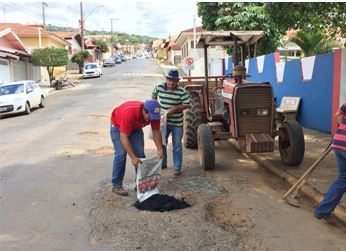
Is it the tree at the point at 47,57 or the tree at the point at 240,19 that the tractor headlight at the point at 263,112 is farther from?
the tree at the point at 47,57

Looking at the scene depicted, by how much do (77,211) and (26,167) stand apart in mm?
3034

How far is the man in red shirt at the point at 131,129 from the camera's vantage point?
18.5 ft

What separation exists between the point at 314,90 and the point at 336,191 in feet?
22.9

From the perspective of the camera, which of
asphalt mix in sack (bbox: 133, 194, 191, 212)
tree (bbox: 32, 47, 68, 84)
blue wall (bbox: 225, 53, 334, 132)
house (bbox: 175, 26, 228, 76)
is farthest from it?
tree (bbox: 32, 47, 68, 84)

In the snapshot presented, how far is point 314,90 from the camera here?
38.4ft

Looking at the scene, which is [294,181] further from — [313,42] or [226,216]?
[313,42]

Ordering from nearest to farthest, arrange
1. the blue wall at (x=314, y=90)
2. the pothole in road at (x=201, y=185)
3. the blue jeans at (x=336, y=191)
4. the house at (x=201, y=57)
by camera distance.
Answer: the blue jeans at (x=336, y=191), the pothole in road at (x=201, y=185), the blue wall at (x=314, y=90), the house at (x=201, y=57)

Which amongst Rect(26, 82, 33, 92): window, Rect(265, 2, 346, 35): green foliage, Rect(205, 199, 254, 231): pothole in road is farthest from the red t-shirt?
Rect(26, 82, 33, 92): window

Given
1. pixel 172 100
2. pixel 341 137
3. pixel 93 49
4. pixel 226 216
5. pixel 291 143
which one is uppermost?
pixel 93 49

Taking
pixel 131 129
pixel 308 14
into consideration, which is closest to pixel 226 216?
pixel 131 129

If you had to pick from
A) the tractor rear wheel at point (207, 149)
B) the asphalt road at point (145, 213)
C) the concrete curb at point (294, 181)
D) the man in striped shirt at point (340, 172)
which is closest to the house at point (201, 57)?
the tractor rear wheel at point (207, 149)

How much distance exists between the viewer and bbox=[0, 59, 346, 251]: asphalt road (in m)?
4.66

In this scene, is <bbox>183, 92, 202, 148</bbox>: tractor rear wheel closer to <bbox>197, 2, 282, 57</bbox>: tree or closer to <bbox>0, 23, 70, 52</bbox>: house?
<bbox>197, 2, 282, 57</bbox>: tree

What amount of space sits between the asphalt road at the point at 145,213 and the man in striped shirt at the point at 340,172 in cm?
18
